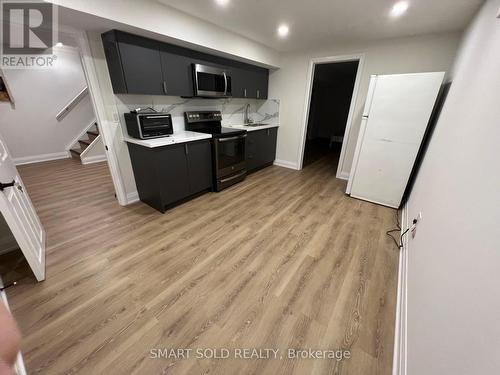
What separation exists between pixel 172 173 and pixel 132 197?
0.84m

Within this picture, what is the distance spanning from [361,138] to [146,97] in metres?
3.02

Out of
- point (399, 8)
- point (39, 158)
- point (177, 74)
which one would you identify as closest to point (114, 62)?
point (177, 74)

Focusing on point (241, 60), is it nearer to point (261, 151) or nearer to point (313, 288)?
point (261, 151)

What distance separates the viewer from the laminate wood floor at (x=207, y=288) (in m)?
1.17

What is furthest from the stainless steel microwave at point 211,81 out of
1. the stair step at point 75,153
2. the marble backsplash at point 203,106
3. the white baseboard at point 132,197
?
the stair step at point 75,153

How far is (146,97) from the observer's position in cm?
266

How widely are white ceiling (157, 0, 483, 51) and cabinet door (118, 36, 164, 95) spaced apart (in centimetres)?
48

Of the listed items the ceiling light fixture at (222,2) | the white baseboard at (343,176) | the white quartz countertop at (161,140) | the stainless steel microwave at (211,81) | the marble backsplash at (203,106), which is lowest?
the white baseboard at (343,176)

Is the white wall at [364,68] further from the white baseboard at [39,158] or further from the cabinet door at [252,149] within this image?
the white baseboard at [39,158]

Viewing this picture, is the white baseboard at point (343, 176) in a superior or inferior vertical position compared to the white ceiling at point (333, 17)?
inferior

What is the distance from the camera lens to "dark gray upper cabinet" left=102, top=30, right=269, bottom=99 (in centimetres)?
211

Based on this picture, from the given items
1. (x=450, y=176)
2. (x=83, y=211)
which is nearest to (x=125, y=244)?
(x=83, y=211)

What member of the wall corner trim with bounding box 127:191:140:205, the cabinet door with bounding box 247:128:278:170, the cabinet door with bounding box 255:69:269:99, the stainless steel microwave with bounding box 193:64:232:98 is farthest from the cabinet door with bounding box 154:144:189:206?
the cabinet door with bounding box 255:69:269:99

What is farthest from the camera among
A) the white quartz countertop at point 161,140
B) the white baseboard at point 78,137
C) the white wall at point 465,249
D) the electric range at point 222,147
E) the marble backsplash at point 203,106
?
the white baseboard at point 78,137
